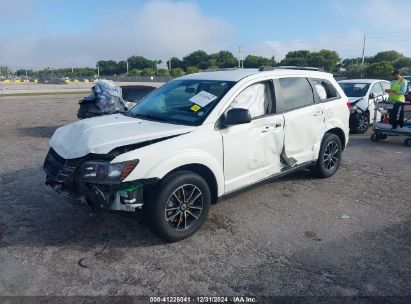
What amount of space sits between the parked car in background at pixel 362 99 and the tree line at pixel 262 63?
33741 mm

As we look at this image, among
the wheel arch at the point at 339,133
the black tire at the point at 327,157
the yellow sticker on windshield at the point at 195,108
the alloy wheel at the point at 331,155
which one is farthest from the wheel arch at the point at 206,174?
the wheel arch at the point at 339,133

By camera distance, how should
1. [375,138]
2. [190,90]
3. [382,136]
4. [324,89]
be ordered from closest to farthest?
[190,90]
[324,89]
[375,138]
[382,136]

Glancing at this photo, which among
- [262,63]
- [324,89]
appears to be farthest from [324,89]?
[262,63]

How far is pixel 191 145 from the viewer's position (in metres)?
3.94

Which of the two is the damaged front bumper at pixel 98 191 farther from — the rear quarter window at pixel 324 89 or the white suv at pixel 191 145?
the rear quarter window at pixel 324 89

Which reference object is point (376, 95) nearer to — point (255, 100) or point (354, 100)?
point (354, 100)

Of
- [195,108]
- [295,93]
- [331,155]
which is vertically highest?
[295,93]

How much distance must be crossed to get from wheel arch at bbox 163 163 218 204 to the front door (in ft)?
0.56

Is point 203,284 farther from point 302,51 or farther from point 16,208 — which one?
point 302,51

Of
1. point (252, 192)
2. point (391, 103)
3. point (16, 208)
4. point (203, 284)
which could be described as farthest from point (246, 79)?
point (391, 103)

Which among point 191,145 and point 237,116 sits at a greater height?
point 237,116

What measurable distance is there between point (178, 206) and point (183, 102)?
146 centimetres

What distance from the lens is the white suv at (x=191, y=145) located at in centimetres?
364

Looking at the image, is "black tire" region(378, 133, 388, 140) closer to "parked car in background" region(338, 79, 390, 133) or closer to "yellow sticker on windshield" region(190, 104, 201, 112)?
"parked car in background" region(338, 79, 390, 133)
